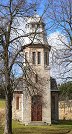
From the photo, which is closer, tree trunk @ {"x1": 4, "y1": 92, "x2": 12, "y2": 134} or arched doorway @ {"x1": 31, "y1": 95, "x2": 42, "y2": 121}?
tree trunk @ {"x1": 4, "y1": 92, "x2": 12, "y2": 134}

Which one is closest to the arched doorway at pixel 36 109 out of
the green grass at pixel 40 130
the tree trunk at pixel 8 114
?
the green grass at pixel 40 130

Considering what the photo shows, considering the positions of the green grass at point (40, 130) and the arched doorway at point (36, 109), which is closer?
the green grass at point (40, 130)

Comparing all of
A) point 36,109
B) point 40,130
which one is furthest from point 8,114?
point 36,109

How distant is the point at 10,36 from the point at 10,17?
5.37 feet

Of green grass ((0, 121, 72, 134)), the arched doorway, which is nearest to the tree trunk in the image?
green grass ((0, 121, 72, 134))

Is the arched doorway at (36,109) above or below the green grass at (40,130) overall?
above

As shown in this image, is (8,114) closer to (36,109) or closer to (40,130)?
(40,130)

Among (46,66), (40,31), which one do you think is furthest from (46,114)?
(40,31)

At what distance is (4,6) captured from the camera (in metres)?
27.7

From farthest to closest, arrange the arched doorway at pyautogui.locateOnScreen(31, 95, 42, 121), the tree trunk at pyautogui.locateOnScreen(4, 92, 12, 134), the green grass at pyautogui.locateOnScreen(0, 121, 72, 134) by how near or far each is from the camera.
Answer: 1. the arched doorway at pyautogui.locateOnScreen(31, 95, 42, 121)
2. the green grass at pyautogui.locateOnScreen(0, 121, 72, 134)
3. the tree trunk at pyautogui.locateOnScreen(4, 92, 12, 134)

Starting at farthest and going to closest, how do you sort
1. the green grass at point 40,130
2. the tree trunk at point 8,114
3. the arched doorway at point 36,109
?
the arched doorway at point 36,109 → the green grass at point 40,130 → the tree trunk at point 8,114

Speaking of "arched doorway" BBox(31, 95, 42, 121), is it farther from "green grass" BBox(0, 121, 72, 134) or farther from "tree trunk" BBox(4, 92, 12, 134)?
"tree trunk" BBox(4, 92, 12, 134)

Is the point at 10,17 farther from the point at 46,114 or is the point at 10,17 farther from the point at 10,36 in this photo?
the point at 46,114

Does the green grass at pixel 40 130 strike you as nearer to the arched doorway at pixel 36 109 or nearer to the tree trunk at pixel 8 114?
the tree trunk at pixel 8 114
